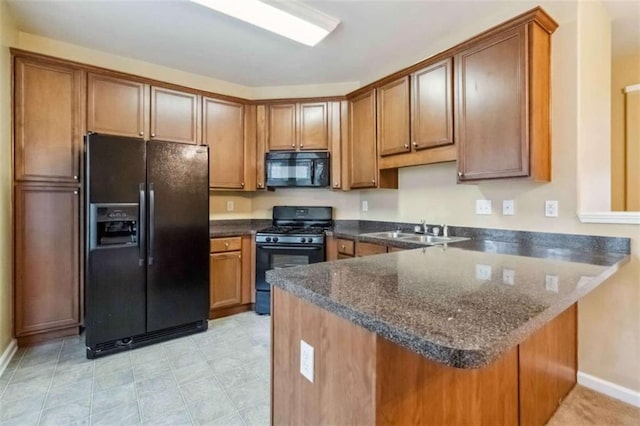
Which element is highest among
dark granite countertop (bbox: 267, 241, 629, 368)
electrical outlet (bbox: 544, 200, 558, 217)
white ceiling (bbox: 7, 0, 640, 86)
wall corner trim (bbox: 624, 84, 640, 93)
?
white ceiling (bbox: 7, 0, 640, 86)

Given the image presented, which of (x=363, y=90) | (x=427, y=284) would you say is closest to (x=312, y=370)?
(x=427, y=284)

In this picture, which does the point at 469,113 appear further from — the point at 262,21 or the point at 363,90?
the point at 262,21

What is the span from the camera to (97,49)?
2984mm

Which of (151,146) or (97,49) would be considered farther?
(97,49)

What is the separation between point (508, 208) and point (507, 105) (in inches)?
29.7

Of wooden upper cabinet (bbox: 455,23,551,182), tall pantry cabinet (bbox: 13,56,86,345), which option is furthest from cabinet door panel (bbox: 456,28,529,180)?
tall pantry cabinet (bbox: 13,56,86,345)

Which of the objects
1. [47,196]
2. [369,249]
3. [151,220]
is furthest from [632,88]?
[47,196]

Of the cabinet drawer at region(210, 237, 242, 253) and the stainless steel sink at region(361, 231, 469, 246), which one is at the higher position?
the stainless steel sink at region(361, 231, 469, 246)

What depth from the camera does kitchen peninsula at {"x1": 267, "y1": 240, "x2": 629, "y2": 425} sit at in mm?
696

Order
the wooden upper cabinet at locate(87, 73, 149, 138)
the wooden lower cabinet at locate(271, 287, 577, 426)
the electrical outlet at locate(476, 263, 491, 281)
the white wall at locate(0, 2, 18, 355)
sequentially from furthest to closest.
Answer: the wooden upper cabinet at locate(87, 73, 149, 138) < the white wall at locate(0, 2, 18, 355) < the electrical outlet at locate(476, 263, 491, 281) < the wooden lower cabinet at locate(271, 287, 577, 426)

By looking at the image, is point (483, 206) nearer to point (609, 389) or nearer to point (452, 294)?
point (609, 389)

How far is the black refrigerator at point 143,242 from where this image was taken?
2.40m

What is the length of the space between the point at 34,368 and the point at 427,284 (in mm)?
2770

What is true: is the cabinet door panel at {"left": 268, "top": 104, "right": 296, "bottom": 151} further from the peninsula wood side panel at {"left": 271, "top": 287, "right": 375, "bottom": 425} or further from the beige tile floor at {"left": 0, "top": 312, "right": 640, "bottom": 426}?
the peninsula wood side panel at {"left": 271, "top": 287, "right": 375, "bottom": 425}
